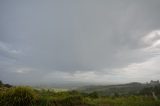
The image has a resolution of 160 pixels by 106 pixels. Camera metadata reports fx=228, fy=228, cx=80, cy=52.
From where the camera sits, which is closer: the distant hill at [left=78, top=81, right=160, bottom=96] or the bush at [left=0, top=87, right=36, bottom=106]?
the bush at [left=0, top=87, right=36, bottom=106]

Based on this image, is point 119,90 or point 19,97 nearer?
point 19,97

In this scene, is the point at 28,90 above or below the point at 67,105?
above

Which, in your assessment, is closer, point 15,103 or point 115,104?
point 15,103

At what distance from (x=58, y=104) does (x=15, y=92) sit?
2.05 m

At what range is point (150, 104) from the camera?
10.2m

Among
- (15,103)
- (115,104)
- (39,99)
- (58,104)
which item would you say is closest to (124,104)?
(115,104)

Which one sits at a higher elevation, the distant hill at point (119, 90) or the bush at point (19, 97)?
the distant hill at point (119, 90)

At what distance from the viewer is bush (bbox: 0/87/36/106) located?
32.8 ft

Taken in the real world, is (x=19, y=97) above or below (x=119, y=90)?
below

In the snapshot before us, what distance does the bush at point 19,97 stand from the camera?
32.8 ft

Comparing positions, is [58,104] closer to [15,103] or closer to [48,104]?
[48,104]

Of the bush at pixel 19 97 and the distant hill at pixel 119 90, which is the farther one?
the distant hill at pixel 119 90

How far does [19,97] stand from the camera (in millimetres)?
10180

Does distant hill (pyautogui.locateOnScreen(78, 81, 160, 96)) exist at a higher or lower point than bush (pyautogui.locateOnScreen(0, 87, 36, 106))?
higher
